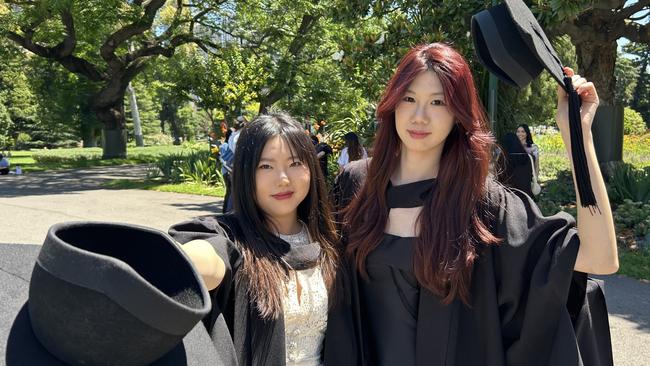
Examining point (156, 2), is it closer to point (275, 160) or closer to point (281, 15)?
point (281, 15)

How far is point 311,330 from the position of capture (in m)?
1.87

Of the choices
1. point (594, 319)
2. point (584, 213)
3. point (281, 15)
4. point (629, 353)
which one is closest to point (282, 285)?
point (584, 213)

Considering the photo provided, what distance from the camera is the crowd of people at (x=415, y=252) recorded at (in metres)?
1.72

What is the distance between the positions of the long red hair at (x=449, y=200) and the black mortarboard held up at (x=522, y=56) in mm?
191

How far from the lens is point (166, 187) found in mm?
14938

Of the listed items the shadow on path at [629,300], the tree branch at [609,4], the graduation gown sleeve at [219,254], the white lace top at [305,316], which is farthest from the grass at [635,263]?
the graduation gown sleeve at [219,254]

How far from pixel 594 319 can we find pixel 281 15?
1784 centimetres

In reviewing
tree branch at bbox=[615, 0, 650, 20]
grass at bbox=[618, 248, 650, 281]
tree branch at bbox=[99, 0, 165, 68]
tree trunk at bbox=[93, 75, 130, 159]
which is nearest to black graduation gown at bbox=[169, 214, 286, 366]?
grass at bbox=[618, 248, 650, 281]

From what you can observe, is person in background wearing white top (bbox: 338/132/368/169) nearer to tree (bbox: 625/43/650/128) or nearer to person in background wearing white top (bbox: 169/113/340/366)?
person in background wearing white top (bbox: 169/113/340/366)

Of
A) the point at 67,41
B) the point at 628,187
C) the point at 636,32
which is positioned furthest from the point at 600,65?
the point at 67,41

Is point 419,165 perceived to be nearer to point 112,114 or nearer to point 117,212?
point 117,212

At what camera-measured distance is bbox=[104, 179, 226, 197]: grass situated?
14.0 metres

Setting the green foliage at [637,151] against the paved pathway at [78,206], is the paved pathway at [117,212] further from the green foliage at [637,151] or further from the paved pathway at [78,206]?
the green foliage at [637,151]

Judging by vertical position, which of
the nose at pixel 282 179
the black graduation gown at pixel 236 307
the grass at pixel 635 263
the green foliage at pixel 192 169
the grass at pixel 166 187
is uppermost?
the nose at pixel 282 179
